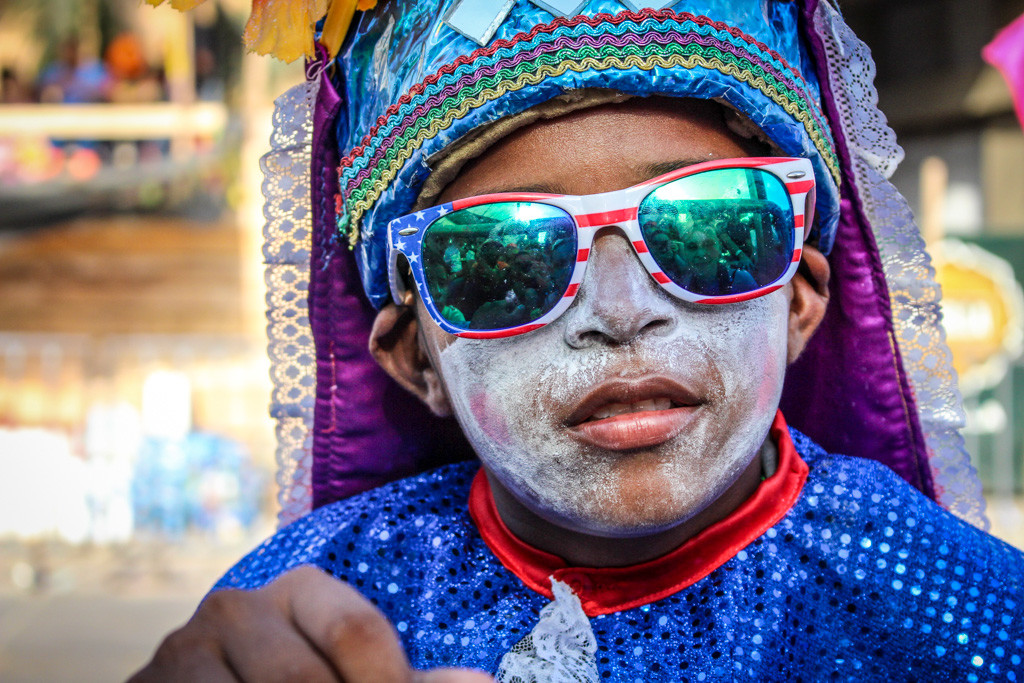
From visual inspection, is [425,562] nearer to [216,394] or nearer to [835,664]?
[835,664]

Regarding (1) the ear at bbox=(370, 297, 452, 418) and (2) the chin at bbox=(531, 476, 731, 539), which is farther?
(1) the ear at bbox=(370, 297, 452, 418)

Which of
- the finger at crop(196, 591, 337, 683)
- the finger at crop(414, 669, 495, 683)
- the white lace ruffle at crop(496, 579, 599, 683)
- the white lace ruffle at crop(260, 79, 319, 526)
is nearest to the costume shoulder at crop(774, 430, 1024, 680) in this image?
the white lace ruffle at crop(496, 579, 599, 683)

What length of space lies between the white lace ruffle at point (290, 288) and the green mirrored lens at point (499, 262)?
1.88 feet

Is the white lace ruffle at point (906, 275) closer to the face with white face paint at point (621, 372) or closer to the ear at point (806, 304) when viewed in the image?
the ear at point (806, 304)

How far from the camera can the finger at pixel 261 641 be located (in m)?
0.90

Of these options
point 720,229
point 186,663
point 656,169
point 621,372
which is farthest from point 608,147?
point 186,663

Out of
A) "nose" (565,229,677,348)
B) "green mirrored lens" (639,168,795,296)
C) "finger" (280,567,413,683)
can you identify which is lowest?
"finger" (280,567,413,683)

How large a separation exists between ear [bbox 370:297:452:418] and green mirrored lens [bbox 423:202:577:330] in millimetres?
285

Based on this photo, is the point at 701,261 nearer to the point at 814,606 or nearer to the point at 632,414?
the point at 632,414

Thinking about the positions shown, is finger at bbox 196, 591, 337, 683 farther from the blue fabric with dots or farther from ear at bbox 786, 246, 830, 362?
ear at bbox 786, 246, 830, 362

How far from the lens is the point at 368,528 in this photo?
6.07ft

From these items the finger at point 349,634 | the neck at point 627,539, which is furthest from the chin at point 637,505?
the finger at point 349,634

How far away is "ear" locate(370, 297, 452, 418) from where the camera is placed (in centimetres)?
179

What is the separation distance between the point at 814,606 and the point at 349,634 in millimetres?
930
